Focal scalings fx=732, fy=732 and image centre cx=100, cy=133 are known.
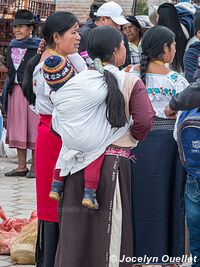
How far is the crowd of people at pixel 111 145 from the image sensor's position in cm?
400

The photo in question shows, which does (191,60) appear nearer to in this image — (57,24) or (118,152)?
(57,24)

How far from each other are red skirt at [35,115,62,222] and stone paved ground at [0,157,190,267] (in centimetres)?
95

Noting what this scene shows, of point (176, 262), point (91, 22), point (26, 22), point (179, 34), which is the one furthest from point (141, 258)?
point (26, 22)

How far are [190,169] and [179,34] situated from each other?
2.07 m

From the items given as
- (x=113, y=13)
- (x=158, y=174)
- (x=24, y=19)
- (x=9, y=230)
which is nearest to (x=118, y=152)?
(x=158, y=174)

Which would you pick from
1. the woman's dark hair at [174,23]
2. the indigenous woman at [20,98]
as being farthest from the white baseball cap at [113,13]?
the indigenous woman at [20,98]

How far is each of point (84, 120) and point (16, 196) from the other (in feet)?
13.2

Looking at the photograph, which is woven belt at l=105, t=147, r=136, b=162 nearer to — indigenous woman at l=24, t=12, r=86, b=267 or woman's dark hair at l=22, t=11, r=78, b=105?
indigenous woman at l=24, t=12, r=86, b=267

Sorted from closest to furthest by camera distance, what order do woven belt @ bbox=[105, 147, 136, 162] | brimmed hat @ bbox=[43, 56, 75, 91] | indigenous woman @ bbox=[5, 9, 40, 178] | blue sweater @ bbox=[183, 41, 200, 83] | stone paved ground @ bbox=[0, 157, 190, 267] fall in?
woven belt @ bbox=[105, 147, 136, 162]
brimmed hat @ bbox=[43, 56, 75, 91]
blue sweater @ bbox=[183, 41, 200, 83]
stone paved ground @ bbox=[0, 157, 190, 267]
indigenous woman @ bbox=[5, 9, 40, 178]

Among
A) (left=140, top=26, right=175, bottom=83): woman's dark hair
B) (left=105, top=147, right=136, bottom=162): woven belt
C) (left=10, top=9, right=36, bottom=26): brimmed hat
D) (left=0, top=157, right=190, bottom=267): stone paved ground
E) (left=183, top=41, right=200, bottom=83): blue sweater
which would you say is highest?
(left=140, top=26, right=175, bottom=83): woman's dark hair

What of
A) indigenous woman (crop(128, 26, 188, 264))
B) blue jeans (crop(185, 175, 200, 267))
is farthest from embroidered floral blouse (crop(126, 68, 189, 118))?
blue jeans (crop(185, 175, 200, 267))

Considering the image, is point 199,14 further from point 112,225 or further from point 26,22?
point 26,22

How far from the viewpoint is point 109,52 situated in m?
4.14

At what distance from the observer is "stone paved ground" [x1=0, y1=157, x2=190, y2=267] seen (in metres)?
6.98
